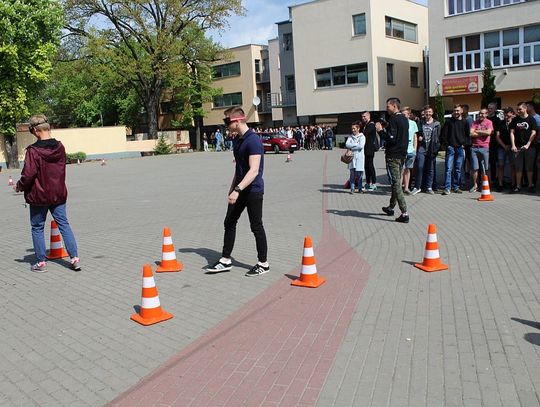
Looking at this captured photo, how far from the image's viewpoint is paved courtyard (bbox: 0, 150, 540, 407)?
3611 mm

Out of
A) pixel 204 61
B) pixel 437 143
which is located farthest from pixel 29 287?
pixel 204 61

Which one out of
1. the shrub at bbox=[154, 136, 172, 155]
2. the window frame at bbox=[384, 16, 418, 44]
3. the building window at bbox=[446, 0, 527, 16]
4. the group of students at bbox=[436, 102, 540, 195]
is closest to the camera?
the group of students at bbox=[436, 102, 540, 195]

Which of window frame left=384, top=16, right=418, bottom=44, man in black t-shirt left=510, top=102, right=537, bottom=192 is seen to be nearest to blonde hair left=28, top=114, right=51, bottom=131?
man in black t-shirt left=510, top=102, right=537, bottom=192

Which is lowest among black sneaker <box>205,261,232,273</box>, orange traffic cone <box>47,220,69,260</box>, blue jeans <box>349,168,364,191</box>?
black sneaker <box>205,261,232,273</box>

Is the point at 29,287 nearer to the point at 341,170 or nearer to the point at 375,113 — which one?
the point at 341,170

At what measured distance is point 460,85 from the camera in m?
32.6

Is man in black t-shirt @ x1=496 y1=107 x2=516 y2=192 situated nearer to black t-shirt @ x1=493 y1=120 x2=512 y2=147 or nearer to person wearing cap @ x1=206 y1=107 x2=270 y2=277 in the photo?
black t-shirt @ x1=493 y1=120 x2=512 y2=147

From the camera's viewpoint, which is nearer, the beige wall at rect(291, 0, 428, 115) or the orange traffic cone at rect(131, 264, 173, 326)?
the orange traffic cone at rect(131, 264, 173, 326)

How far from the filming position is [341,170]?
20.4m

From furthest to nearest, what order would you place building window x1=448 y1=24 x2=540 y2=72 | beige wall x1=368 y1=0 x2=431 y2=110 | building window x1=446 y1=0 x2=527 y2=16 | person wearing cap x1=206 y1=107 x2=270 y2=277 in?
beige wall x1=368 y1=0 x2=431 y2=110, building window x1=446 y1=0 x2=527 y2=16, building window x1=448 y1=24 x2=540 y2=72, person wearing cap x1=206 y1=107 x2=270 y2=277

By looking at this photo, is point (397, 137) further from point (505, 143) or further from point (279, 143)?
point (279, 143)

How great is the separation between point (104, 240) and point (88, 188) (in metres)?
10.5

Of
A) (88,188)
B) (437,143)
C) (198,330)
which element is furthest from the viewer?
(88,188)

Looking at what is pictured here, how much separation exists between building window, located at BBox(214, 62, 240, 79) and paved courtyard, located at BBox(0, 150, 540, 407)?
47536mm
